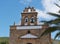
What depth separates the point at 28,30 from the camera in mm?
38625

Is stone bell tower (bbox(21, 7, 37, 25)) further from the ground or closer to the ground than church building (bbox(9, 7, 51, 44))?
further from the ground

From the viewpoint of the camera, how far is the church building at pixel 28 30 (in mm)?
38031

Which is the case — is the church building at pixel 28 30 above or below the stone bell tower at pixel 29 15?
below

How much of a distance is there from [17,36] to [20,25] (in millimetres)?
1793

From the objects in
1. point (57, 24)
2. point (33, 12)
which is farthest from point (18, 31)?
point (57, 24)

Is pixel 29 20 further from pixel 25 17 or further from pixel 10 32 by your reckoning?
pixel 10 32

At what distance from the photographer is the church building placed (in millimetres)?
38031

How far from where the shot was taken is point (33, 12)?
3791 centimetres

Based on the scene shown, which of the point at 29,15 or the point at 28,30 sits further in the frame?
the point at 28,30

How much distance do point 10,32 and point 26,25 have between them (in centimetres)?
276

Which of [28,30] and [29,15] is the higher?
[29,15]

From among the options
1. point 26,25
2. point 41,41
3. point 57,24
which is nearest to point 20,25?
point 26,25

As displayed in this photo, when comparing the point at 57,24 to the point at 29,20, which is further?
the point at 29,20

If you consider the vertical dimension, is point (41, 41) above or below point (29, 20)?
below
